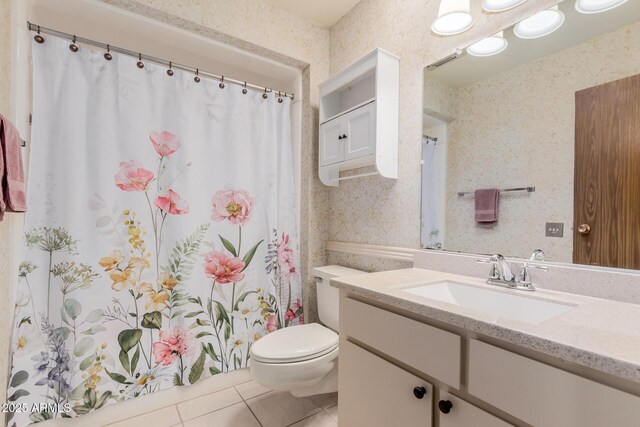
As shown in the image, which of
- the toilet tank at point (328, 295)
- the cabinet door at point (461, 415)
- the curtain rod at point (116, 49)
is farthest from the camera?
the toilet tank at point (328, 295)

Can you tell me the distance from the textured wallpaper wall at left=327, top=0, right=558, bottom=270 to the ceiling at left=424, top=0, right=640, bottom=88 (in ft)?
0.29

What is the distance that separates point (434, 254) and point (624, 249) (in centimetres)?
63

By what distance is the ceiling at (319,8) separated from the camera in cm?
184

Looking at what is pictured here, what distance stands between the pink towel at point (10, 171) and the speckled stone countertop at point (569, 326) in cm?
130

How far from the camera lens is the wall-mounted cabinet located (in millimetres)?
1497

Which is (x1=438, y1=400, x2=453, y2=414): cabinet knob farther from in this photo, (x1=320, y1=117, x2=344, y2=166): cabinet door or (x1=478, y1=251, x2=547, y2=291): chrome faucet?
(x1=320, y1=117, x2=344, y2=166): cabinet door

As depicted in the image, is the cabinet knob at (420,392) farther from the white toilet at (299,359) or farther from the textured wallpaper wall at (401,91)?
the textured wallpaper wall at (401,91)

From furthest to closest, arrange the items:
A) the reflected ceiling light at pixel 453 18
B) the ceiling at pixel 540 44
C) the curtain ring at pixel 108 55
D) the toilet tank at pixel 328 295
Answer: the toilet tank at pixel 328 295 → the curtain ring at pixel 108 55 → the reflected ceiling light at pixel 453 18 → the ceiling at pixel 540 44

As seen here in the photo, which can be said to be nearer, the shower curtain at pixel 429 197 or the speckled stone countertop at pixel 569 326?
the speckled stone countertop at pixel 569 326

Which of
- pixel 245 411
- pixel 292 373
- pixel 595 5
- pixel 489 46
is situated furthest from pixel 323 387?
pixel 595 5

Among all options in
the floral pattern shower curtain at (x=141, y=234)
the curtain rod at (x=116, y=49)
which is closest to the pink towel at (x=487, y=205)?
the floral pattern shower curtain at (x=141, y=234)

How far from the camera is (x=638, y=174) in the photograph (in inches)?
32.9

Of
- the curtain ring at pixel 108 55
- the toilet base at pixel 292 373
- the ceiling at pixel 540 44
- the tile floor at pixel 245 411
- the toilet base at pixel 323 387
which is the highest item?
the curtain ring at pixel 108 55

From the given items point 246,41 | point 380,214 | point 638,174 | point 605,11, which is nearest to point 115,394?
point 380,214
